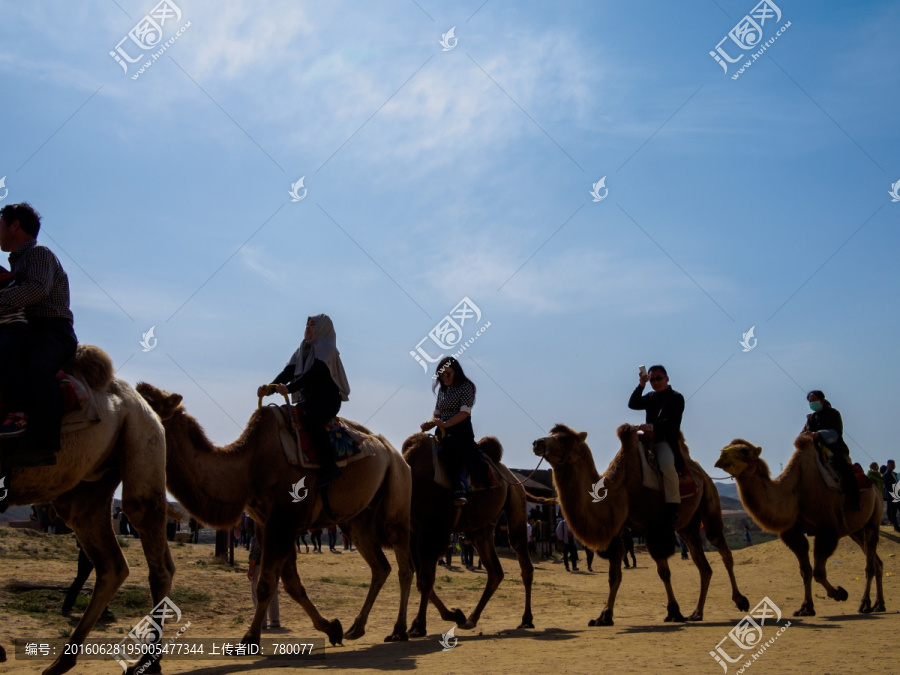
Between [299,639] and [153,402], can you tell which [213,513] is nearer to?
[153,402]

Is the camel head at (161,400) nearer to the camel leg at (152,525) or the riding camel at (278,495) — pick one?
the riding camel at (278,495)

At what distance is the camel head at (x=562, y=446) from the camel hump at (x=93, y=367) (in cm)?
636

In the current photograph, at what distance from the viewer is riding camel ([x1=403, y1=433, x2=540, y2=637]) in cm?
1074

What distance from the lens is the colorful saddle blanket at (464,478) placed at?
36.2 ft

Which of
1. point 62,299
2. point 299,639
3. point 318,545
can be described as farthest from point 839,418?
point 318,545

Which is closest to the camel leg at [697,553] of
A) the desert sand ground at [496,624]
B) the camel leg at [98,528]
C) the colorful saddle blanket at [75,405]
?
the desert sand ground at [496,624]

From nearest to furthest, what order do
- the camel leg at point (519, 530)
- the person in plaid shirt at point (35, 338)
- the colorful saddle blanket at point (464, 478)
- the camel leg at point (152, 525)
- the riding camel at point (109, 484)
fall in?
the person in plaid shirt at point (35, 338)
the riding camel at point (109, 484)
the camel leg at point (152, 525)
the colorful saddle blanket at point (464, 478)
the camel leg at point (519, 530)

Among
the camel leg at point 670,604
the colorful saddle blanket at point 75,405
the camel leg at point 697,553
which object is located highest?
the colorful saddle blanket at point 75,405

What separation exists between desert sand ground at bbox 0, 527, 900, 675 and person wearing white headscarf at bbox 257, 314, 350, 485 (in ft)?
7.22

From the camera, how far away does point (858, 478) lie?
1334cm

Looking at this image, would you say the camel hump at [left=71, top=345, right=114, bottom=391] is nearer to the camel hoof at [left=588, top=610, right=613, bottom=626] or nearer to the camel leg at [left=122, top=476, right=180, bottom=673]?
the camel leg at [left=122, top=476, right=180, bottom=673]

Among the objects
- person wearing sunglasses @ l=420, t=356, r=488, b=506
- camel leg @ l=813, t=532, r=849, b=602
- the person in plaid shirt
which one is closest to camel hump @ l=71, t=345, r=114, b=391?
the person in plaid shirt

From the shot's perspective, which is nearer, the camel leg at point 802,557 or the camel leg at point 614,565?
the camel leg at point 614,565

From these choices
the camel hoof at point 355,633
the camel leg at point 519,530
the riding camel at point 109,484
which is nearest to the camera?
the riding camel at point 109,484
